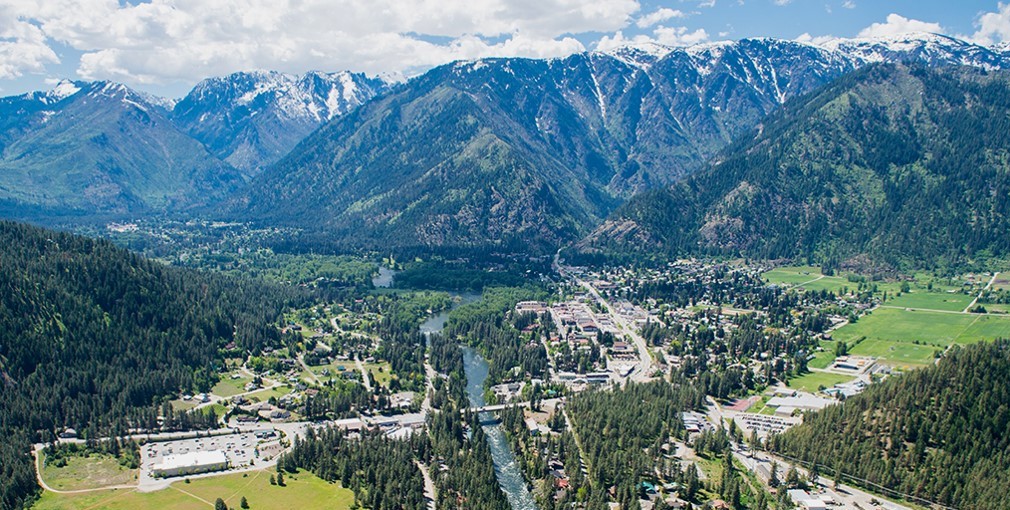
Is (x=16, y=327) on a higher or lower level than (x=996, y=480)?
higher

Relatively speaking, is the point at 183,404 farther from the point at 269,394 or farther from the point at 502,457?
the point at 502,457

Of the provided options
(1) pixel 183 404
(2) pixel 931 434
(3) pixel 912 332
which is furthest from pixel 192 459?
(3) pixel 912 332

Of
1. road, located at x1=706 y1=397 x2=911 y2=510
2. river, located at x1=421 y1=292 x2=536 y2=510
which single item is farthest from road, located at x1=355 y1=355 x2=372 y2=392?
road, located at x1=706 y1=397 x2=911 y2=510

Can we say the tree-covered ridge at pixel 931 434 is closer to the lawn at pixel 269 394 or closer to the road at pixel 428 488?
the road at pixel 428 488

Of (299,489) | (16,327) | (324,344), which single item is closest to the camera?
(299,489)

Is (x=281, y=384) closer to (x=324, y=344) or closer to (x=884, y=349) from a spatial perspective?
(x=324, y=344)

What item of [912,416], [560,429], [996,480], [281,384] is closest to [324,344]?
[281,384]
